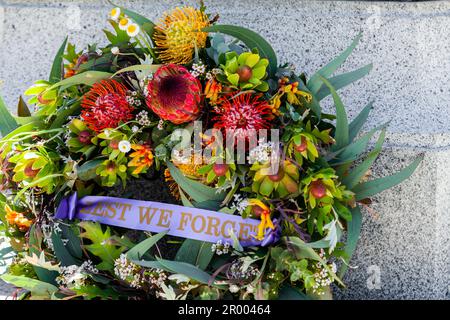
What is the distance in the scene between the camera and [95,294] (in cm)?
113

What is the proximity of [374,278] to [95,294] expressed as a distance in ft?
1.93

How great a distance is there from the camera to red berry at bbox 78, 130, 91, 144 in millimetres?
1191

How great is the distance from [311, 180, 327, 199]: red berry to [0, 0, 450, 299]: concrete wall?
0.25 m

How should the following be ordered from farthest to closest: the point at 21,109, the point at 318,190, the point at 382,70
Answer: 1. the point at 382,70
2. the point at 21,109
3. the point at 318,190

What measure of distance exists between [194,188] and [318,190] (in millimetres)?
244

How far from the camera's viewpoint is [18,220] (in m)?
1.22

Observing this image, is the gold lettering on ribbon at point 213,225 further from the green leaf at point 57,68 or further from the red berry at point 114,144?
the green leaf at point 57,68

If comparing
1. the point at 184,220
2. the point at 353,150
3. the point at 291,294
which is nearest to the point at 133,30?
the point at 184,220

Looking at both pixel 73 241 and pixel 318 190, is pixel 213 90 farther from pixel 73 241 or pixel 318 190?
pixel 73 241

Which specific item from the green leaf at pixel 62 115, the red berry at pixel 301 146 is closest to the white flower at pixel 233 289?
the red berry at pixel 301 146

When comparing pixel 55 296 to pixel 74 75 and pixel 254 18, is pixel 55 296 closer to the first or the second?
pixel 74 75

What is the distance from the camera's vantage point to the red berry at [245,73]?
3.65 ft

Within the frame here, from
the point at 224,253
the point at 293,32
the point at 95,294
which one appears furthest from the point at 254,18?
the point at 95,294

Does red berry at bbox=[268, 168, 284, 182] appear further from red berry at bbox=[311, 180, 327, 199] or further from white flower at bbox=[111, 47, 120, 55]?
white flower at bbox=[111, 47, 120, 55]
